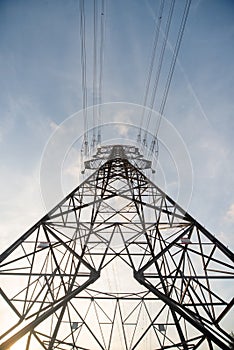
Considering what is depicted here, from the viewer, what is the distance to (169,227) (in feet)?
26.2

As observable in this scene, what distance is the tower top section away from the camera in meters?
13.3

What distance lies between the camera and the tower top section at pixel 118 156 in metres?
13.3

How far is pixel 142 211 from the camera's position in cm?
834

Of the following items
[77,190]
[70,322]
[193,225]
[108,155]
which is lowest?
[70,322]

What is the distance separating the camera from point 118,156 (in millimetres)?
13609

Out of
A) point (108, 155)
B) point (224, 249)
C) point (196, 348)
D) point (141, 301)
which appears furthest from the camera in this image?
point (108, 155)

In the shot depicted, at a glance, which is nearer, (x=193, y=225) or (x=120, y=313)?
(x=193, y=225)

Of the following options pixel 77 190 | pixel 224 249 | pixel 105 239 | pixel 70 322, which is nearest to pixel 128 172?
pixel 77 190

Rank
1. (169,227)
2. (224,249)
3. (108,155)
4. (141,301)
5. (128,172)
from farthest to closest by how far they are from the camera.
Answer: (108,155), (128,172), (141,301), (169,227), (224,249)

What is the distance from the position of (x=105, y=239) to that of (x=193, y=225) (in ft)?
11.1

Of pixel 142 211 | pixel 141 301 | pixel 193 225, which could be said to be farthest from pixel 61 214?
pixel 141 301

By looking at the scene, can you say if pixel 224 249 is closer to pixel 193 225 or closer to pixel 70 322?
pixel 193 225

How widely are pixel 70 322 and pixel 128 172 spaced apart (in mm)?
6784

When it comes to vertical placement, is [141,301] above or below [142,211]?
below
